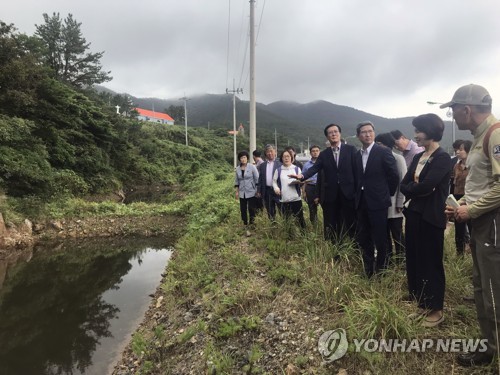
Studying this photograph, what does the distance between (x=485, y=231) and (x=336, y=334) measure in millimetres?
1553

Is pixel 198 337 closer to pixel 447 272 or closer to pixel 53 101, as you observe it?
pixel 447 272

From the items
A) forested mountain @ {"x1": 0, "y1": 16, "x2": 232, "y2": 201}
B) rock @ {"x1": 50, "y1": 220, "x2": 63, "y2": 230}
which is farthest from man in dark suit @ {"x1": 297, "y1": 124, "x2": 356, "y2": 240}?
forested mountain @ {"x1": 0, "y1": 16, "x2": 232, "y2": 201}

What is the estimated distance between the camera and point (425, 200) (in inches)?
114

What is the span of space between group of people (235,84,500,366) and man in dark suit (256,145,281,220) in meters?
1.69

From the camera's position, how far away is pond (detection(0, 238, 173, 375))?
16.5 feet

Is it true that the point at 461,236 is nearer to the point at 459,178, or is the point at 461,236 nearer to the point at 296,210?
the point at 459,178

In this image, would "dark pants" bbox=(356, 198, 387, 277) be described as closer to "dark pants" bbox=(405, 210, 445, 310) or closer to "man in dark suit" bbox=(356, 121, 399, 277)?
"man in dark suit" bbox=(356, 121, 399, 277)

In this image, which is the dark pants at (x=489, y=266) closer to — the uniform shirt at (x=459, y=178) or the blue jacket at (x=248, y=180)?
the uniform shirt at (x=459, y=178)

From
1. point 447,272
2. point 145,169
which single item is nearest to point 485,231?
point 447,272

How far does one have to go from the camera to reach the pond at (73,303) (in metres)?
5.02

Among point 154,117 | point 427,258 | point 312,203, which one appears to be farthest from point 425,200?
point 154,117

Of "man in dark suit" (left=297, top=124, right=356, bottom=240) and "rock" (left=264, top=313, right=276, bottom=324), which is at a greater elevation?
"man in dark suit" (left=297, top=124, right=356, bottom=240)

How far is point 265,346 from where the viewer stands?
3270 millimetres

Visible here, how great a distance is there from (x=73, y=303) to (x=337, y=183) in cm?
638
